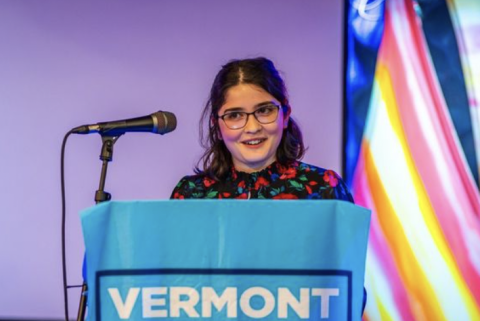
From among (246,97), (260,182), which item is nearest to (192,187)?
(260,182)

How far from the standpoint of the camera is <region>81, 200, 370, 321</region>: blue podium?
69 centimetres

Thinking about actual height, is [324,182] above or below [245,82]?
below

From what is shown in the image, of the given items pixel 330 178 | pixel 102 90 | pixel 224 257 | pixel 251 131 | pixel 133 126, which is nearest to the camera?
pixel 224 257

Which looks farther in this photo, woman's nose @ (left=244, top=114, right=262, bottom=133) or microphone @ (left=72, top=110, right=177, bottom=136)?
woman's nose @ (left=244, top=114, right=262, bottom=133)

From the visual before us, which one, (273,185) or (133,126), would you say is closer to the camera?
(133,126)

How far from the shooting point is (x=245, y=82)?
1354 millimetres

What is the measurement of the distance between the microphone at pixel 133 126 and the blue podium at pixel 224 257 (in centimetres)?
36

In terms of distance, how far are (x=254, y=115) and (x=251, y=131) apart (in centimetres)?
5

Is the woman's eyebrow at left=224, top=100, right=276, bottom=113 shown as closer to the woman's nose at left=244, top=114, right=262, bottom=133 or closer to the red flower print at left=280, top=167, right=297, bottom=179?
the woman's nose at left=244, top=114, right=262, bottom=133

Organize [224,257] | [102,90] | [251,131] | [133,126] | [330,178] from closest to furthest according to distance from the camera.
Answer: [224,257]
[133,126]
[251,131]
[330,178]
[102,90]

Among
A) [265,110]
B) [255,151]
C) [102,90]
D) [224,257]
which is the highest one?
[102,90]

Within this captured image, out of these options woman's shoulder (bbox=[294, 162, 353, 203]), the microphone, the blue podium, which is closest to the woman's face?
woman's shoulder (bbox=[294, 162, 353, 203])

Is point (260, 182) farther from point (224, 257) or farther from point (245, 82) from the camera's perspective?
point (224, 257)

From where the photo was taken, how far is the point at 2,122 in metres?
2.40
